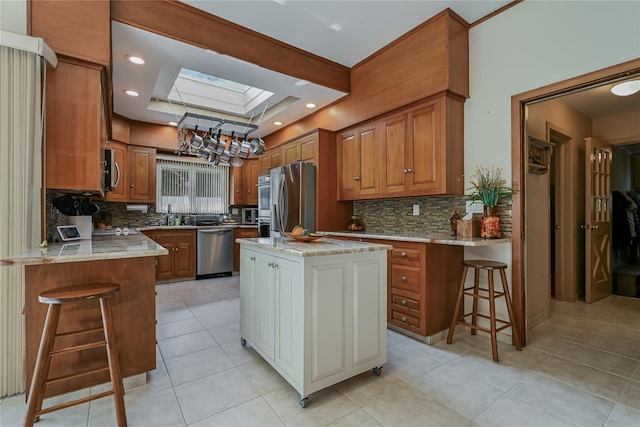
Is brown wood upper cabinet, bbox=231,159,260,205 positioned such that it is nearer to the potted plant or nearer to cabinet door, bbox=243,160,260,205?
cabinet door, bbox=243,160,260,205

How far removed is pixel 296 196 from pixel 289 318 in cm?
235

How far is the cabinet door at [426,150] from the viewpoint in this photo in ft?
9.11

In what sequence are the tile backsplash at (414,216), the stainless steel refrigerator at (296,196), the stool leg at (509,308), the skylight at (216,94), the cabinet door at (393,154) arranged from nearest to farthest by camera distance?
1. the stool leg at (509,308)
2. the tile backsplash at (414,216)
3. the cabinet door at (393,154)
4. the stainless steel refrigerator at (296,196)
5. the skylight at (216,94)

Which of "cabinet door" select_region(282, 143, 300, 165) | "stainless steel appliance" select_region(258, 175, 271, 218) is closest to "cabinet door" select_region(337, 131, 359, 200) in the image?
"cabinet door" select_region(282, 143, 300, 165)

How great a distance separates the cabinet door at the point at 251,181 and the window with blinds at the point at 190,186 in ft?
1.35

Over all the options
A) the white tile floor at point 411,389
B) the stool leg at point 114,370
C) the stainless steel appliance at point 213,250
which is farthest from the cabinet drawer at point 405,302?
the stainless steel appliance at point 213,250

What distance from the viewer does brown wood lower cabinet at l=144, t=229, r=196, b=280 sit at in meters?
4.81

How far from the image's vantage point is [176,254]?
16.2ft

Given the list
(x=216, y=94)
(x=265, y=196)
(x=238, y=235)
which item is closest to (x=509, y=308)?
(x=265, y=196)

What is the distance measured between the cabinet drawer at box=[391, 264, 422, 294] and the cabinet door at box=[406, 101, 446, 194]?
76cm

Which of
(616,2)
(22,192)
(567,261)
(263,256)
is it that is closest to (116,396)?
(263,256)

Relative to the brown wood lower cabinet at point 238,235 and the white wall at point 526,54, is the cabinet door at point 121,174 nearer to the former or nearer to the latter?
the brown wood lower cabinet at point 238,235

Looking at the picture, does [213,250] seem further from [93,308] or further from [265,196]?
[93,308]

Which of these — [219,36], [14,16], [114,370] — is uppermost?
[219,36]
